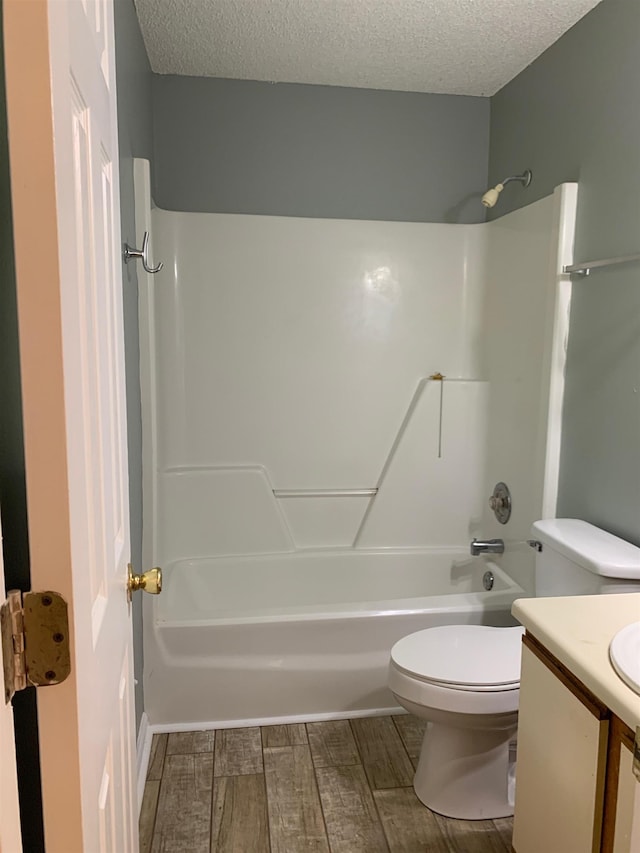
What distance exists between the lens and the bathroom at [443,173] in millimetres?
2008

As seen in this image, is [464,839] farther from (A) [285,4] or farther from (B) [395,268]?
(A) [285,4]

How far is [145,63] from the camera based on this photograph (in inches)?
97.2

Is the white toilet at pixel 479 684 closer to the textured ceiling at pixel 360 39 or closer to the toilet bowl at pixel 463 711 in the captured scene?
the toilet bowl at pixel 463 711

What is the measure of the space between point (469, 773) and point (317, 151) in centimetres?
246

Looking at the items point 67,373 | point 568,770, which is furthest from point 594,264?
point 67,373

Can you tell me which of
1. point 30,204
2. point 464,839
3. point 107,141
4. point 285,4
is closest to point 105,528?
point 30,204

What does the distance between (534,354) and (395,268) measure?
792 mm

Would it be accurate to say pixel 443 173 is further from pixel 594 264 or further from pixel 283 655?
pixel 283 655

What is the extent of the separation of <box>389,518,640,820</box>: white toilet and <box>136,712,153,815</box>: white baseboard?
0.82 m

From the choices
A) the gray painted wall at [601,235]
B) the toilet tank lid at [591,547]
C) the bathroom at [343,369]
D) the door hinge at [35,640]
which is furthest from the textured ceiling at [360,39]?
the door hinge at [35,640]

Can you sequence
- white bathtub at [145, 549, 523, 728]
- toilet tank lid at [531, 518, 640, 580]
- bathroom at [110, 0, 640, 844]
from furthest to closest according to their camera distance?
1. white bathtub at [145, 549, 523, 728]
2. bathroom at [110, 0, 640, 844]
3. toilet tank lid at [531, 518, 640, 580]

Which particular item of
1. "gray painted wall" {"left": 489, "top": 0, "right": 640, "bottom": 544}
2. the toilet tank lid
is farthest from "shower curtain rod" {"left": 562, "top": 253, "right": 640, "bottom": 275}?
the toilet tank lid

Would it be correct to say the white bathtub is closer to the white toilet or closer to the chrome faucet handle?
the chrome faucet handle

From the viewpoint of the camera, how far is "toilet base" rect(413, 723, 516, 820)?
6.23ft
